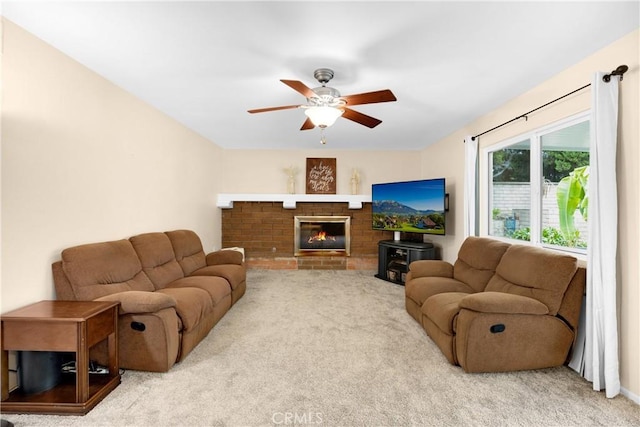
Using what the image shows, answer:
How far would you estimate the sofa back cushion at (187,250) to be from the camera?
12.3 feet

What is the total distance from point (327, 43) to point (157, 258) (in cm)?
264

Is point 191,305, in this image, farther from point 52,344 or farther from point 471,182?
point 471,182

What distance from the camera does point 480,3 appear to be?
179cm

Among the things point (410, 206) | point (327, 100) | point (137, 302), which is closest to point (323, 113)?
point (327, 100)

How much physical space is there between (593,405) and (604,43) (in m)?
2.43

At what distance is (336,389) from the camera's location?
6.99ft

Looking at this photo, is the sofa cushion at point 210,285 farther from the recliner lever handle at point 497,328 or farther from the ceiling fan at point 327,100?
the recliner lever handle at point 497,328

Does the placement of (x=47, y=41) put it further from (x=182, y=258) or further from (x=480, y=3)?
(x=480, y=3)

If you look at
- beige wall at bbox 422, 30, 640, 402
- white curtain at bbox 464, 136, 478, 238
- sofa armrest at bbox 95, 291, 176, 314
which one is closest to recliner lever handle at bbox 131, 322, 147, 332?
sofa armrest at bbox 95, 291, 176, 314

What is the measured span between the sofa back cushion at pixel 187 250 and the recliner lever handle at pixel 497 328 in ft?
10.4

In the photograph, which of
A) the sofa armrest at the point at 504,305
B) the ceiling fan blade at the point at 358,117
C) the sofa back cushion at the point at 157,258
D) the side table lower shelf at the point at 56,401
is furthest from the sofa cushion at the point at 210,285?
the sofa armrest at the point at 504,305

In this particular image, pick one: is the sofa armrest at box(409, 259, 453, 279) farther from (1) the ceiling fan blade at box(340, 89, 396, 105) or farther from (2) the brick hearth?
(2) the brick hearth

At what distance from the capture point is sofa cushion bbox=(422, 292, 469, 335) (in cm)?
248

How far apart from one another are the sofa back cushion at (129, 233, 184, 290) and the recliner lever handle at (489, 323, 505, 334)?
2.97 m
